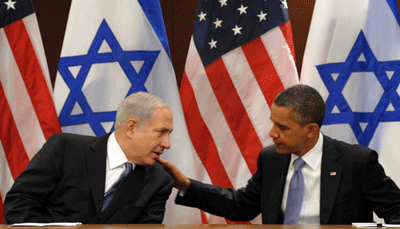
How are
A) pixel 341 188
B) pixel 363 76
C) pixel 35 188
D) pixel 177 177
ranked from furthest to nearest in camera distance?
pixel 363 76 < pixel 177 177 < pixel 341 188 < pixel 35 188

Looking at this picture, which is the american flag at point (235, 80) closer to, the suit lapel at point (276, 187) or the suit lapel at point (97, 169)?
the suit lapel at point (276, 187)

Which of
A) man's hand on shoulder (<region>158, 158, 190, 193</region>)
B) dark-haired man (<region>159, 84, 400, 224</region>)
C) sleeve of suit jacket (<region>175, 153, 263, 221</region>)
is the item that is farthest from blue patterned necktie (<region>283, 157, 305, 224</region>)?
man's hand on shoulder (<region>158, 158, 190, 193</region>)

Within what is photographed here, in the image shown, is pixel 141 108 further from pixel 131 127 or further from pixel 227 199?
pixel 227 199

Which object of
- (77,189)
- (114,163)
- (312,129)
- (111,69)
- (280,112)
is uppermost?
(111,69)

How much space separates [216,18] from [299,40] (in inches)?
32.5

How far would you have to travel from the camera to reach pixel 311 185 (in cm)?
241

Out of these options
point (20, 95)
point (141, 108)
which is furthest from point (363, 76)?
point (20, 95)

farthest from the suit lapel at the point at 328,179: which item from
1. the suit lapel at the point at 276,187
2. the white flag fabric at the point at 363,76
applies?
the white flag fabric at the point at 363,76

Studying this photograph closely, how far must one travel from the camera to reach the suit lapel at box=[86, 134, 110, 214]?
7.21 feet

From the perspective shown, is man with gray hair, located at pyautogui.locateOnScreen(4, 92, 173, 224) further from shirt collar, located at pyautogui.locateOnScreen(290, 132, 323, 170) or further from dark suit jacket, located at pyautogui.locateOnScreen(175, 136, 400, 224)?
shirt collar, located at pyautogui.locateOnScreen(290, 132, 323, 170)

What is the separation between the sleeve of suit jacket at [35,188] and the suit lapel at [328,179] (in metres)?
1.43

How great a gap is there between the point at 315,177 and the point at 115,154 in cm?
113

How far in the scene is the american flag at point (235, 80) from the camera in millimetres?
3193

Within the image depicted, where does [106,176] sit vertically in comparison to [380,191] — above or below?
above
